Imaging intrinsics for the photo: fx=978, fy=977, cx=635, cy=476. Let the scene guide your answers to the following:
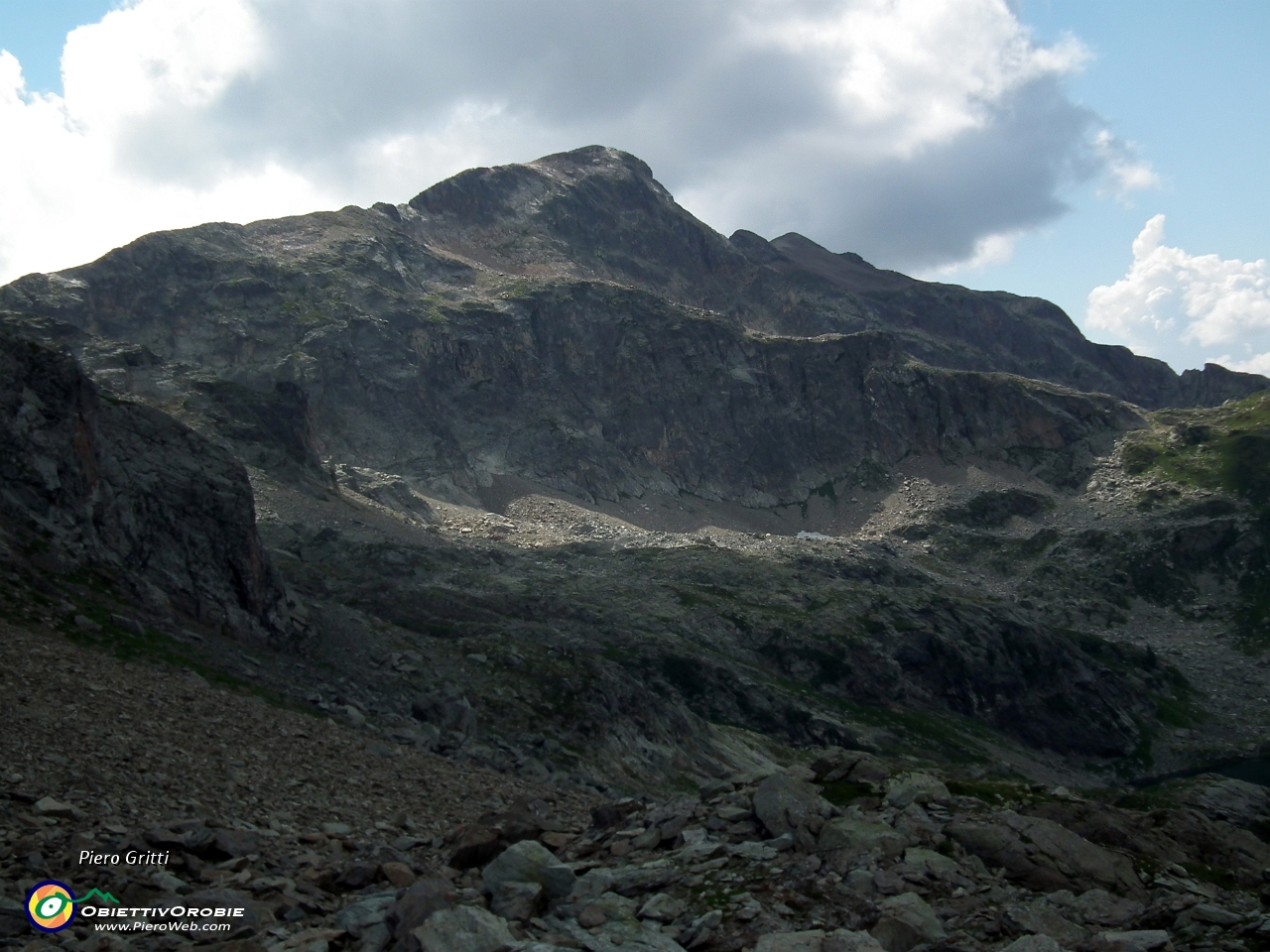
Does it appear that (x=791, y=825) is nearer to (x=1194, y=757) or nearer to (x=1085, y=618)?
(x=1194, y=757)

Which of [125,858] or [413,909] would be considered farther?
[125,858]

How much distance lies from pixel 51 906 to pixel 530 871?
845cm

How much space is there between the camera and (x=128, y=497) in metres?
57.0

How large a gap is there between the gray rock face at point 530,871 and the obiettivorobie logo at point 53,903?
6852 mm

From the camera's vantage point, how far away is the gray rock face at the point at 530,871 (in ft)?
63.3

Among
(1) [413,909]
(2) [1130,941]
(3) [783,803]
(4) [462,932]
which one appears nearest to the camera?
(4) [462,932]

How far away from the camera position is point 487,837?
22.4 m

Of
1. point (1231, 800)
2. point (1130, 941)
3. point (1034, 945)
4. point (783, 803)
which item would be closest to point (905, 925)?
point (1034, 945)

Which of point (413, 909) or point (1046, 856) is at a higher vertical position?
point (413, 909)

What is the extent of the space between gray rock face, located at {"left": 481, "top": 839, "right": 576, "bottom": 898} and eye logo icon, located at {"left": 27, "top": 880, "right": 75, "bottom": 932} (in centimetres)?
730

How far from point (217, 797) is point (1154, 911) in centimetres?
2148

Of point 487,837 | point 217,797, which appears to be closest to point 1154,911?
point 487,837

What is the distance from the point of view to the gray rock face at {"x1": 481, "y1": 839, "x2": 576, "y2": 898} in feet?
63.3

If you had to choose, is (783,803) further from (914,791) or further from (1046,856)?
(1046,856)
